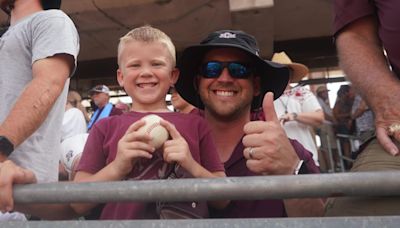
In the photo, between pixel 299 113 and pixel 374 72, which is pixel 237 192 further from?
pixel 299 113

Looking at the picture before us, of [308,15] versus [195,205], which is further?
[308,15]

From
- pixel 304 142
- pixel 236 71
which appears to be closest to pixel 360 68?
pixel 236 71

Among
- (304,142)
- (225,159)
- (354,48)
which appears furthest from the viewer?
(304,142)

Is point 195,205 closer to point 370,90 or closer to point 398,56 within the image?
point 370,90

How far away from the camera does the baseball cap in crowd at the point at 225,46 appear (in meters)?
1.81

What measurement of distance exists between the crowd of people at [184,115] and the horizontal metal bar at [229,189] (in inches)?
8.0

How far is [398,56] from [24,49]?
1.34 m

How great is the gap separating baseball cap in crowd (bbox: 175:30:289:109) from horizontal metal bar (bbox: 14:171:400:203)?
3.03ft

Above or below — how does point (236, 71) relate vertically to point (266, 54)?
above

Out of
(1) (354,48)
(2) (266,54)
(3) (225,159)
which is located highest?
(1) (354,48)

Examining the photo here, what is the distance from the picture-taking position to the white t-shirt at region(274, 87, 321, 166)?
3.71 meters

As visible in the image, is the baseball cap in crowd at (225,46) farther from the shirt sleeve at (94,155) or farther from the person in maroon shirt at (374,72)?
the shirt sleeve at (94,155)

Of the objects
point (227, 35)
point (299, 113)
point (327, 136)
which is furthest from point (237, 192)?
point (327, 136)

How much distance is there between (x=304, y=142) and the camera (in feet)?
12.1
